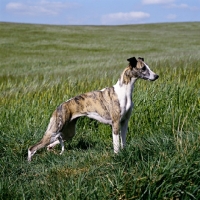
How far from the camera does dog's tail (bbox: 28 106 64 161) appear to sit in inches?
246

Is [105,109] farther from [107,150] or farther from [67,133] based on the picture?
[67,133]

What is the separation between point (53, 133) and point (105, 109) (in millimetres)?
841

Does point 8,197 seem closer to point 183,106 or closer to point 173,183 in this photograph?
point 173,183

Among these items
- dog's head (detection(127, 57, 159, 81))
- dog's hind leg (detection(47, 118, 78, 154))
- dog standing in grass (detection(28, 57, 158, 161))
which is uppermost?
dog's head (detection(127, 57, 159, 81))

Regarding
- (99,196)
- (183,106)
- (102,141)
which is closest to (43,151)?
(102,141)

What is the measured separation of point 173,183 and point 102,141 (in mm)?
2870

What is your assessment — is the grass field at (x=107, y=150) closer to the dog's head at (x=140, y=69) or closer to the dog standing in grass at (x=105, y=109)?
the dog standing in grass at (x=105, y=109)

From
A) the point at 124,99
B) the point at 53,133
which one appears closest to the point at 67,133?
the point at 53,133

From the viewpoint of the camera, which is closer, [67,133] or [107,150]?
[107,150]

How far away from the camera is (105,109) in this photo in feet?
19.9

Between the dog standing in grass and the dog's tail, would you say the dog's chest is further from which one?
the dog's tail

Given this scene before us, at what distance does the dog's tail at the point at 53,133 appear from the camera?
6.24 meters

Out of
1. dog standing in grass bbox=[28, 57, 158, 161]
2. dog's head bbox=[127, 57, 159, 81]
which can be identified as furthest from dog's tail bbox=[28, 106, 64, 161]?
dog's head bbox=[127, 57, 159, 81]

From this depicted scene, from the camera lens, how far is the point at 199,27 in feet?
228
